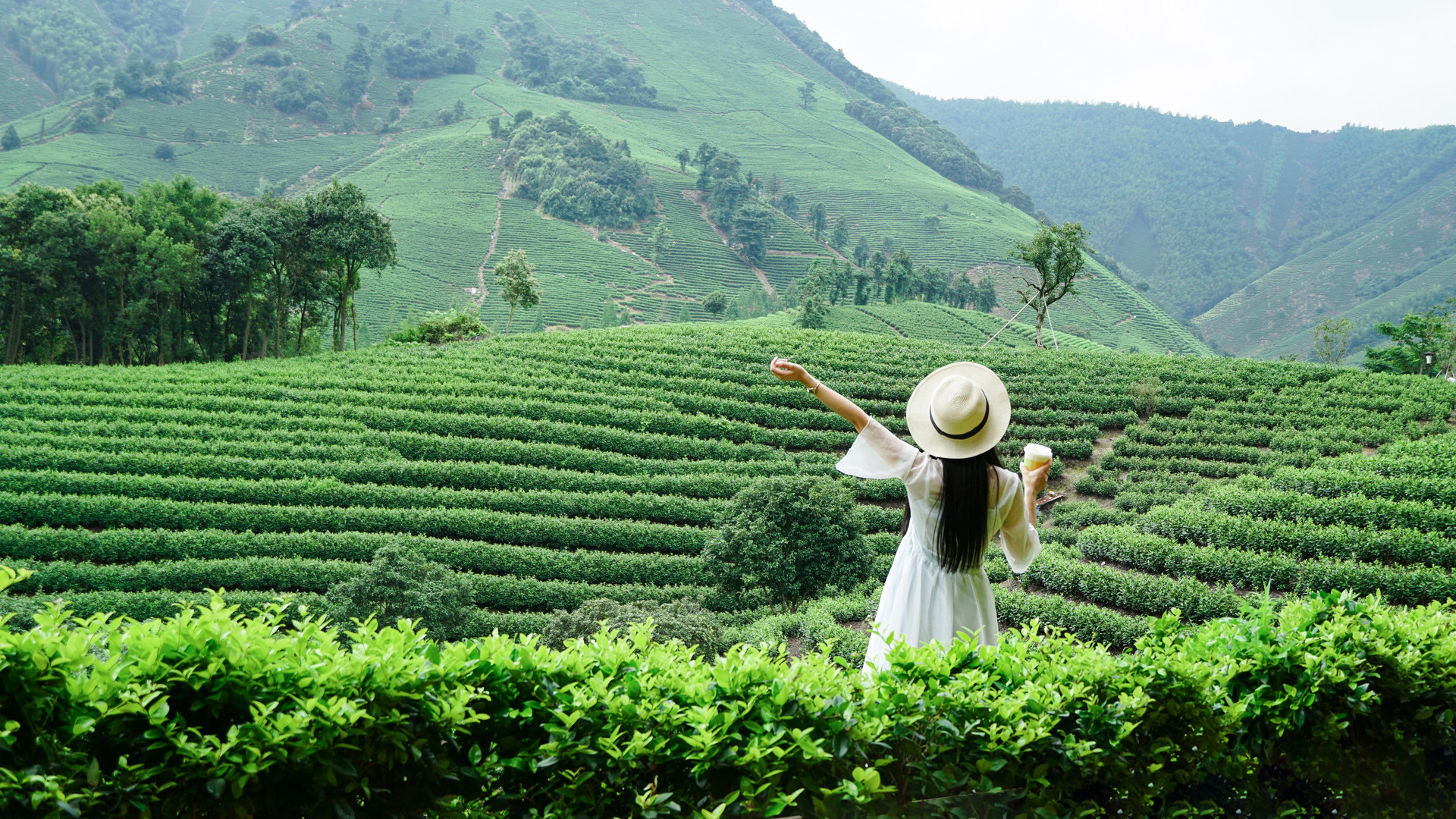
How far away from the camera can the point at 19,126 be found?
82.3 meters

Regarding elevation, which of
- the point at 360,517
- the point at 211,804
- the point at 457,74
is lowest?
the point at 360,517

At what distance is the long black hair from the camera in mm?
3473

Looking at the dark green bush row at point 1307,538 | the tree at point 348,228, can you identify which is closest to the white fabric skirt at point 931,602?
the dark green bush row at point 1307,538

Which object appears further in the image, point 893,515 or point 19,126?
point 19,126

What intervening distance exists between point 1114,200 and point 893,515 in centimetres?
14754

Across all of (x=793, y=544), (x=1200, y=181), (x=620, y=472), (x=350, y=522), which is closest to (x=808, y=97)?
→ (x=1200, y=181)

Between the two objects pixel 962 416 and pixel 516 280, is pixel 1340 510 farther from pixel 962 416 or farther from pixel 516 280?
pixel 516 280

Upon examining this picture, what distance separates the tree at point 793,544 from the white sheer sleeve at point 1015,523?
24.6ft

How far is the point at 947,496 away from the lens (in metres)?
3.49

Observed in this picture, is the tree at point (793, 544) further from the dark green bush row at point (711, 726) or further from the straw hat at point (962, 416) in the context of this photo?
the dark green bush row at point (711, 726)

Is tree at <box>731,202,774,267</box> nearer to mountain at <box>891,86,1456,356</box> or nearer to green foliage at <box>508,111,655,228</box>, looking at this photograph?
green foliage at <box>508,111,655,228</box>

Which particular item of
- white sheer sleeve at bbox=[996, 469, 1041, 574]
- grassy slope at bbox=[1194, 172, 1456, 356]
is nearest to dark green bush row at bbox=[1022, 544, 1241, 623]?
white sheer sleeve at bbox=[996, 469, 1041, 574]

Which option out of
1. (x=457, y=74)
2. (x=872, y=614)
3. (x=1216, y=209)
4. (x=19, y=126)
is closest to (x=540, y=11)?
(x=457, y=74)

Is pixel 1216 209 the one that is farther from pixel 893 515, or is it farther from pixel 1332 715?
pixel 1332 715
